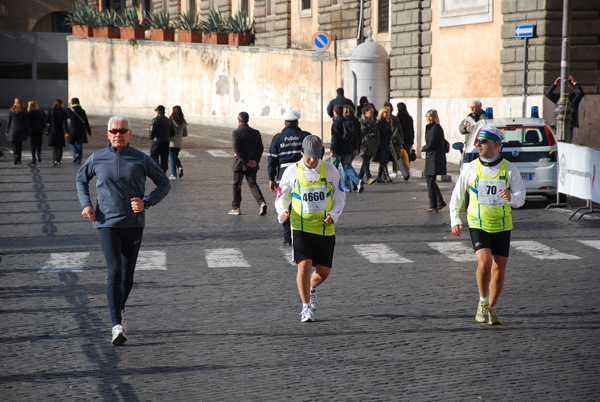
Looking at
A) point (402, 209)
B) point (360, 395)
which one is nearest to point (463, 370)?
point (360, 395)

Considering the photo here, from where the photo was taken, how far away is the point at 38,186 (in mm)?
21219

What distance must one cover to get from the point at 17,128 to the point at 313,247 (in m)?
19.7

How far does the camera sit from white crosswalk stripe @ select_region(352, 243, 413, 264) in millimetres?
11820

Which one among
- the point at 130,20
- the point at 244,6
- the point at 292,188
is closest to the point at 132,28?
the point at 130,20

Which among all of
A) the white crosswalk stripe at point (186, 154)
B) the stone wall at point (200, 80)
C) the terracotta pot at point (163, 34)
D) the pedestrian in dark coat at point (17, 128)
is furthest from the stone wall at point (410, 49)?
the terracotta pot at point (163, 34)

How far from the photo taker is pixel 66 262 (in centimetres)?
1173

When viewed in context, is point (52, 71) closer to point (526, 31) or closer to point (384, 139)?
point (384, 139)

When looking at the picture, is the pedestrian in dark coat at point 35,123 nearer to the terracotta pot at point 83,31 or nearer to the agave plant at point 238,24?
the agave plant at point 238,24

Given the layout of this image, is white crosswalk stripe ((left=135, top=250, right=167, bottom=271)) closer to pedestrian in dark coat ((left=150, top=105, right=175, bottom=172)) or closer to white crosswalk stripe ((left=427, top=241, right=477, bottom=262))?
white crosswalk stripe ((left=427, top=241, right=477, bottom=262))

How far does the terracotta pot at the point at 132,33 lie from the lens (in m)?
47.2

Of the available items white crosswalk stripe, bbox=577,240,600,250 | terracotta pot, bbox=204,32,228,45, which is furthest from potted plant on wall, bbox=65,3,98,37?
white crosswalk stripe, bbox=577,240,600,250

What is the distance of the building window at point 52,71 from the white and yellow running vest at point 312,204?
48.9 metres

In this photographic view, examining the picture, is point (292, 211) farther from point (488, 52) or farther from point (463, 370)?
point (488, 52)

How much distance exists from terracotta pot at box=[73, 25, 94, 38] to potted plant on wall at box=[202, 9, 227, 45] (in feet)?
27.8
